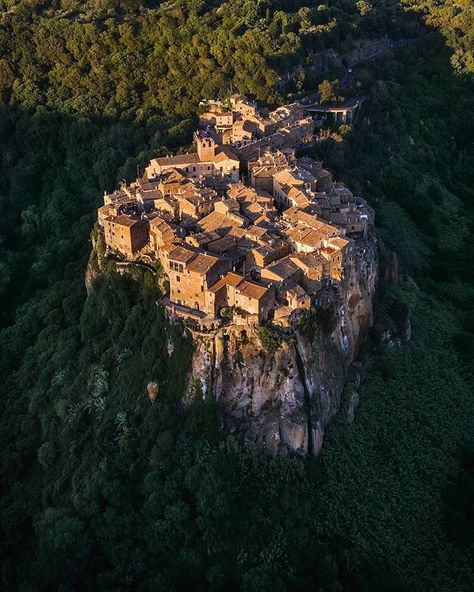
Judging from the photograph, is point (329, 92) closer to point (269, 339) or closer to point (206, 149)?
point (206, 149)

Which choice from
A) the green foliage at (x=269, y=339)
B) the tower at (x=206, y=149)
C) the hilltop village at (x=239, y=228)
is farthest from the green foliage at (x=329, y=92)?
the green foliage at (x=269, y=339)

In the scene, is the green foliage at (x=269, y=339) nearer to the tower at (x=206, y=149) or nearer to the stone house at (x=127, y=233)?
the stone house at (x=127, y=233)

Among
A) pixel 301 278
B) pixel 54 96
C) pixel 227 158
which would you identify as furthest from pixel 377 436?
pixel 54 96

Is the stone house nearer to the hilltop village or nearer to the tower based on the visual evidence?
the hilltop village

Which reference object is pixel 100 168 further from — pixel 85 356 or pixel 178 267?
pixel 178 267

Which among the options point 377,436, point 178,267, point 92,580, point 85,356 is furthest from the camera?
point 85,356
